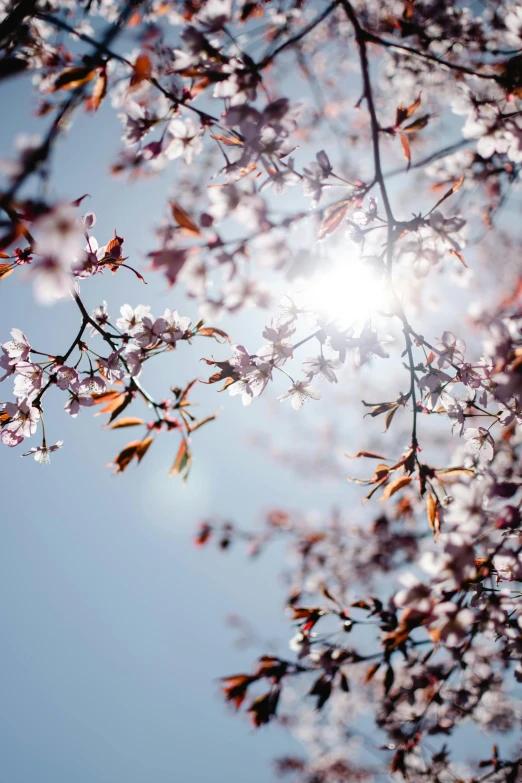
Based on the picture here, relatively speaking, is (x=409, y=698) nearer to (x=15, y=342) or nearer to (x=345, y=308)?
(x=345, y=308)

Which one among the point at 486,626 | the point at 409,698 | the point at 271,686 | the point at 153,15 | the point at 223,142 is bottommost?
the point at 271,686

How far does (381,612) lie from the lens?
5.83ft

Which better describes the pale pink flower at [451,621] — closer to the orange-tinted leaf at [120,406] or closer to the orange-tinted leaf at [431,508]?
the orange-tinted leaf at [431,508]

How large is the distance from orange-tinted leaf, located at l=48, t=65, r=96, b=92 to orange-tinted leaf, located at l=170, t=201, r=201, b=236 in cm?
48

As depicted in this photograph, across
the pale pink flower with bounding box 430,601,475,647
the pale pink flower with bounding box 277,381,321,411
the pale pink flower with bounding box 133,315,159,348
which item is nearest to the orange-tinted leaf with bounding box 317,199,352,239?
the pale pink flower with bounding box 277,381,321,411

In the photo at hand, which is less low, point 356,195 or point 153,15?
point 153,15

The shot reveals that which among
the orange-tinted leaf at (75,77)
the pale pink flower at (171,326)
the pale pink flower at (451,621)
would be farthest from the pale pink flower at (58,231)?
the pale pink flower at (451,621)

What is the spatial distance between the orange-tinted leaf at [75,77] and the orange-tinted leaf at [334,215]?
2.61 ft

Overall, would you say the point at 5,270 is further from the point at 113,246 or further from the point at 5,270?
the point at 113,246

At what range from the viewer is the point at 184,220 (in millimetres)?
996

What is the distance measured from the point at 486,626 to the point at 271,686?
3.84ft

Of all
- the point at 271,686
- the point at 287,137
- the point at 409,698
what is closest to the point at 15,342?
the point at 287,137

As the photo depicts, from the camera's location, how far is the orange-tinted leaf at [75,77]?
3.57 ft

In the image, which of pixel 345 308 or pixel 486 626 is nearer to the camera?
pixel 486 626
